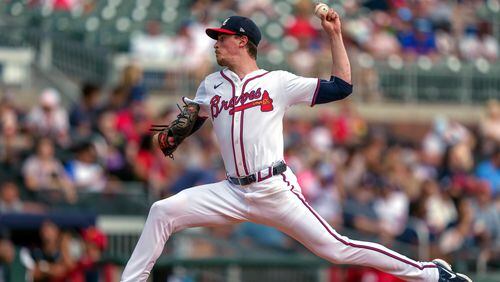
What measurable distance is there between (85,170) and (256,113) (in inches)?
266

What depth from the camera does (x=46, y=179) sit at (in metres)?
14.4

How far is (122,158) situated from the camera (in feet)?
50.2

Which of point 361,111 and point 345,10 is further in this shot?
point 345,10

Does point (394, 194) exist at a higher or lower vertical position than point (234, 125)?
lower

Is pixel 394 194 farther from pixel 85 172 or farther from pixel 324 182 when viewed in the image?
pixel 85 172

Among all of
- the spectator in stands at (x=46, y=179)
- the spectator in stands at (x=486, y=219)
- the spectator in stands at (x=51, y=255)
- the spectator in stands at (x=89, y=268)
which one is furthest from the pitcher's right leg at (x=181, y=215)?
the spectator in stands at (x=486, y=219)

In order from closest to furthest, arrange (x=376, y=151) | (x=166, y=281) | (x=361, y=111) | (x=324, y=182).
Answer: (x=166, y=281)
(x=324, y=182)
(x=376, y=151)
(x=361, y=111)

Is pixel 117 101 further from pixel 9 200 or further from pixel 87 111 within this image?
pixel 9 200

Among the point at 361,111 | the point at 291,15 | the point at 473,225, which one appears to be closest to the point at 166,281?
the point at 473,225

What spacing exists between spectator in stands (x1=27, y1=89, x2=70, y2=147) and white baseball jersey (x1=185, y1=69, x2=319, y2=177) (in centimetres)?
705

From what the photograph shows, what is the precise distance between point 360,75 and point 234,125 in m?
12.9

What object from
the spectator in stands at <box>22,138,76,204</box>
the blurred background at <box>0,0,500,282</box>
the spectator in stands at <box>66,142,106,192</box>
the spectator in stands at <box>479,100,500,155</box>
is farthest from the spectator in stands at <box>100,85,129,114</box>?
the spectator in stands at <box>479,100,500,155</box>

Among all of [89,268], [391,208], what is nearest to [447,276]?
[89,268]

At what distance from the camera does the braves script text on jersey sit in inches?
334
